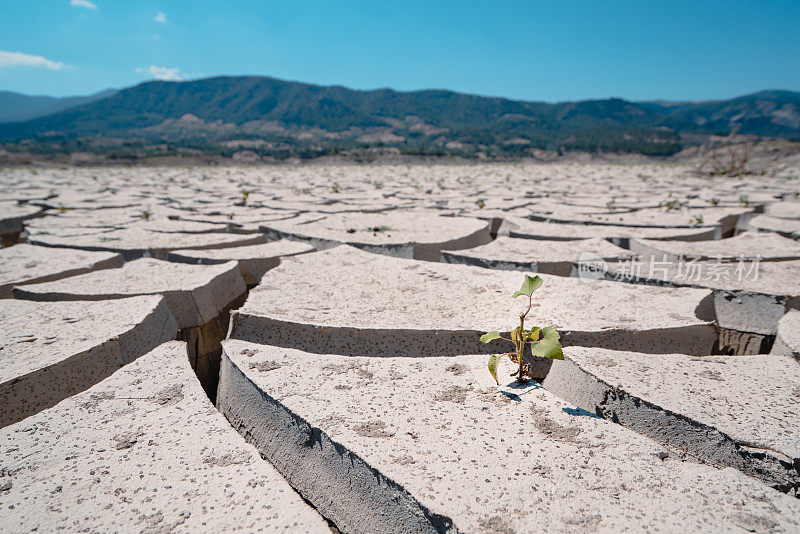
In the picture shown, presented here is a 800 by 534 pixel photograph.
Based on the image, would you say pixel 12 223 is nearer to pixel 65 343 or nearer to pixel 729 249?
pixel 65 343

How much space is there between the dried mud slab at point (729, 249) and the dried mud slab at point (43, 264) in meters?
2.78

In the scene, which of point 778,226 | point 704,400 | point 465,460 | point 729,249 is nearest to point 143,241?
point 465,460

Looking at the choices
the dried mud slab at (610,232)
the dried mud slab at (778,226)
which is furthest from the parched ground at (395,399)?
the dried mud slab at (778,226)

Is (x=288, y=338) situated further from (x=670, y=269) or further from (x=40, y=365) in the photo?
(x=670, y=269)

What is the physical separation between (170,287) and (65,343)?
511mm

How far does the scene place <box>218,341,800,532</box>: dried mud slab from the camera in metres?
0.72

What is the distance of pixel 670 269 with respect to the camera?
79.5 inches

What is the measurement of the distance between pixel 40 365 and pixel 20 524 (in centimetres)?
53

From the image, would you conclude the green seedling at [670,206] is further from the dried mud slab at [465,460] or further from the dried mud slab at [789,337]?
the dried mud slab at [465,460]

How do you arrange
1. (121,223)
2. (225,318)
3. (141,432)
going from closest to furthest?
(141,432) → (225,318) → (121,223)

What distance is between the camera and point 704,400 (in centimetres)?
100

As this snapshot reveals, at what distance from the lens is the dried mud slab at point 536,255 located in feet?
7.24

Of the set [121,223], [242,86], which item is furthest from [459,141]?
[242,86]

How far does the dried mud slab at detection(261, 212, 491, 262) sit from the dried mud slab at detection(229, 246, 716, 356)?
69 centimetres
